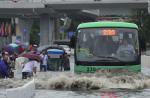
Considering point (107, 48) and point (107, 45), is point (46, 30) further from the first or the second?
point (107, 48)

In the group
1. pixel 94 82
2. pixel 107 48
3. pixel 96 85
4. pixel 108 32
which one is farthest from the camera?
pixel 108 32

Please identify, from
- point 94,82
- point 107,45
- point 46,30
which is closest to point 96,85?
point 94,82

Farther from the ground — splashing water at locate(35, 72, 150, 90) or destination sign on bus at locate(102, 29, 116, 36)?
destination sign on bus at locate(102, 29, 116, 36)

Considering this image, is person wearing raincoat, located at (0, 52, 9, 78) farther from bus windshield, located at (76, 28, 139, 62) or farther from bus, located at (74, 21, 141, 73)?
bus windshield, located at (76, 28, 139, 62)

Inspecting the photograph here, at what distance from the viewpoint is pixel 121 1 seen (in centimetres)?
6053

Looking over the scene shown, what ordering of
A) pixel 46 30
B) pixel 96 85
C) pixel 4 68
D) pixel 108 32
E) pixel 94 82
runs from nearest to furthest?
pixel 96 85 < pixel 94 82 < pixel 108 32 < pixel 4 68 < pixel 46 30

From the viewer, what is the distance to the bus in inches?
845

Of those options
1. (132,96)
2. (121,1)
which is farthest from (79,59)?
(121,1)

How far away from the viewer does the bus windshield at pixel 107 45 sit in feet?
71.3

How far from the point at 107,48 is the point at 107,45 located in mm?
156

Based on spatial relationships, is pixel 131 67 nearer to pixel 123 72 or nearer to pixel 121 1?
pixel 123 72

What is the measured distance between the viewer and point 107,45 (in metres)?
22.0

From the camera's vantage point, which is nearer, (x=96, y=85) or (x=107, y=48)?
(x=96, y=85)

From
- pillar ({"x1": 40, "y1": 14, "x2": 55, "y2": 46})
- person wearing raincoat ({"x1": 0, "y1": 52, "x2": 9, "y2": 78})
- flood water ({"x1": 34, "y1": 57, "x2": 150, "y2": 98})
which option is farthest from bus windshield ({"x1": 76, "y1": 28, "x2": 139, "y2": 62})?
pillar ({"x1": 40, "y1": 14, "x2": 55, "y2": 46})
